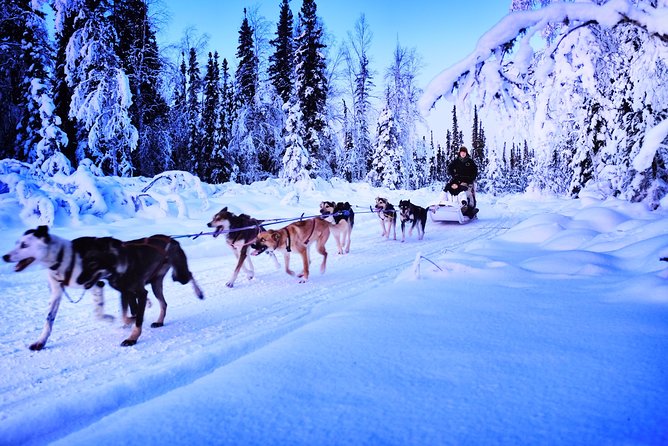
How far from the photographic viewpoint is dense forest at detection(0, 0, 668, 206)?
157 inches

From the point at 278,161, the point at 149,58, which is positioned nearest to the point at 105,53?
the point at 149,58

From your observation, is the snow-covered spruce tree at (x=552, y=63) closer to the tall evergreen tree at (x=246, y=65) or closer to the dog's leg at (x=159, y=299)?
the dog's leg at (x=159, y=299)

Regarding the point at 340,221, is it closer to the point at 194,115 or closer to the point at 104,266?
the point at 104,266

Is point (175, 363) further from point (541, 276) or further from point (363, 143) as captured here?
point (363, 143)

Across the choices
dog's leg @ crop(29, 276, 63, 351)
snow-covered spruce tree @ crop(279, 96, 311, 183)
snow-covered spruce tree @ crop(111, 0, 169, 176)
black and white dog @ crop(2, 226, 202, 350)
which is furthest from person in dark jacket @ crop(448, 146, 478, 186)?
snow-covered spruce tree @ crop(111, 0, 169, 176)

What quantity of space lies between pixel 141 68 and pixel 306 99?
7.96 meters

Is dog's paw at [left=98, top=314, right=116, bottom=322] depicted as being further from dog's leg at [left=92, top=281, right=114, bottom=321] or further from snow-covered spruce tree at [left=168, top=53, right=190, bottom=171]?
snow-covered spruce tree at [left=168, top=53, right=190, bottom=171]

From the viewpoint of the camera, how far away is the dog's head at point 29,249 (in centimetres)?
291

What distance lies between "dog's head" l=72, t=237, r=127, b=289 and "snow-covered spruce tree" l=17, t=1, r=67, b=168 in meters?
10.8

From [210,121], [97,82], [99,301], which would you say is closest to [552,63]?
[99,301]

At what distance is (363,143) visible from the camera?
30969mm

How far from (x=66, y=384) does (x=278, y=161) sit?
69.8 ft

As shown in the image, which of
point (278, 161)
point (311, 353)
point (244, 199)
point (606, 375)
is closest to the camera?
point (606, 375)

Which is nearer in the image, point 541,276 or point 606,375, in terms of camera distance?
point 606,375
